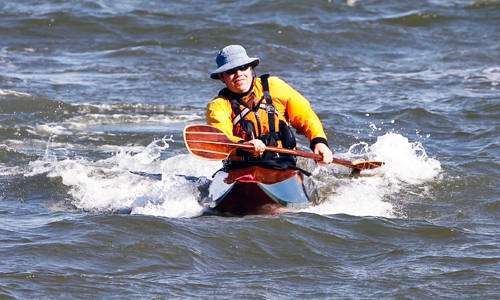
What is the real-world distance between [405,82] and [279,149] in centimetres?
719

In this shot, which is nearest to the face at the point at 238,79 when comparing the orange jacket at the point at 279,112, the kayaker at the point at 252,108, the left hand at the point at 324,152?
the kayaker at the point at 252,108

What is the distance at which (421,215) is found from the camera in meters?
7.07

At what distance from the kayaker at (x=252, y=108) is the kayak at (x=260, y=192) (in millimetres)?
167

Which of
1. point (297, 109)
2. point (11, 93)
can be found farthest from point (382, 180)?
point (11, 93)

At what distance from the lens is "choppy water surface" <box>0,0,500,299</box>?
16.9 ft

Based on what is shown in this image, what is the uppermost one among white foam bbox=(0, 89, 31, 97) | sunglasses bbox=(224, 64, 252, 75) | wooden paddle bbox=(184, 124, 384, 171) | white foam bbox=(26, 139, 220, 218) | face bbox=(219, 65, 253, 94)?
sunglasses bbox=(224, 64, 252, 75)

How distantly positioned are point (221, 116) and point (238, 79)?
321 millimetres

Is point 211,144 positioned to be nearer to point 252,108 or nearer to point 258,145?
point 258,145

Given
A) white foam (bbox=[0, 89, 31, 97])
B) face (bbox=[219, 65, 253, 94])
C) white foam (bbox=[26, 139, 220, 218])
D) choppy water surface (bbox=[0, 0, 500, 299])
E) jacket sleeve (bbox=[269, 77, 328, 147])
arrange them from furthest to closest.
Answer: white foam (bbox=[0, 89, 31, 97]) → white foam (bbox=[26, 139, 220, 218]) → jacket sleeve (bbox=[269, 77, 328, 147]) → face (bbox=[219, 65, 253, 94]) → choppy water surface (bbox=[0, 0, 500, 299])

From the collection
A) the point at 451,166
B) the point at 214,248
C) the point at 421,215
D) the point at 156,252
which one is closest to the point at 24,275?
the point at 156,252

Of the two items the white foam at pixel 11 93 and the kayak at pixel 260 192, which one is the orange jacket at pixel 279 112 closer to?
the kayak at pixel 260 192

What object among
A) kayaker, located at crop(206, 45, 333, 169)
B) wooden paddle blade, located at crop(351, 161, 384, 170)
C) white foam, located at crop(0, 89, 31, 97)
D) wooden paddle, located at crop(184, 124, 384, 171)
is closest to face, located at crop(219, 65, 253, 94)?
kayaker, located at crop(206, 45, 333, 169)

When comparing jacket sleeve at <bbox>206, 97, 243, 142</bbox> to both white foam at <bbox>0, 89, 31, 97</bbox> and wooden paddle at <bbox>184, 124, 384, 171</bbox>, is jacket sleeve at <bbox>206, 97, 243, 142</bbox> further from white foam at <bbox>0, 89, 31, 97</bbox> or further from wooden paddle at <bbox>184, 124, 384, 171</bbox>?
white foam at <bbox>0, 89, 31, 97</bbox>

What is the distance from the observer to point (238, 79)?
6465mm
